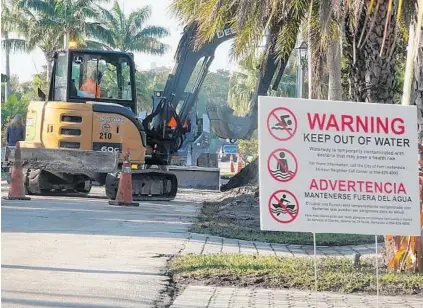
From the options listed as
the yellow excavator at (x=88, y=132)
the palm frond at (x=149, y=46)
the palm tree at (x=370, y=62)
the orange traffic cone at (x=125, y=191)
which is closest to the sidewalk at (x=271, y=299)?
the palm tree at (x=370, y=62)

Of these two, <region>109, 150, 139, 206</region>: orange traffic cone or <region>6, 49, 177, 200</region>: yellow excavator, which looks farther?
<region>6, 49, 177, 200</region>: yellow excavator

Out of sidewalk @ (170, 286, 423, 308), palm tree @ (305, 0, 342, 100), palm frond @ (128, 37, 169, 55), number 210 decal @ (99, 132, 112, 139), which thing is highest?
palm frond @ (128, 37, 169, 55)

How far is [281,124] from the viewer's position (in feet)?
25.5

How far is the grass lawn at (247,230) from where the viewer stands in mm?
15047

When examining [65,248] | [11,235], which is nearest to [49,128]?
[11,235]

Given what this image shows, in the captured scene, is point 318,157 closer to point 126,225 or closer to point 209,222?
point 126,225

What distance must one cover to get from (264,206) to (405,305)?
207cm

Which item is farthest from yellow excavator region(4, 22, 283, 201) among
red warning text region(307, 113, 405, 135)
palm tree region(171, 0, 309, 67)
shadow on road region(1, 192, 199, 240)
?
red warning text region(307, 113, 405, 135)

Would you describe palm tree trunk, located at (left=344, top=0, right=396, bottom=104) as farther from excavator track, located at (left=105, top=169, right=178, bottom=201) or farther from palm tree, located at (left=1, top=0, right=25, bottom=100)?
palm tree, located at (left=1, top=0, right=25, bottom=100)

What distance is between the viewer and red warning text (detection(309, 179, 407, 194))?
25.5ft

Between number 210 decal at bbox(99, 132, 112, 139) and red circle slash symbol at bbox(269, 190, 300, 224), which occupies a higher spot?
number 210 decal at bbox(99, 132, 112, 139)

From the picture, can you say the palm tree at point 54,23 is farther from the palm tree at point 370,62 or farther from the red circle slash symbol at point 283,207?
the red circle slash symbol at point 283,207

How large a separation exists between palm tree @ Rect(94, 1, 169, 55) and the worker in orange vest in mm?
40502

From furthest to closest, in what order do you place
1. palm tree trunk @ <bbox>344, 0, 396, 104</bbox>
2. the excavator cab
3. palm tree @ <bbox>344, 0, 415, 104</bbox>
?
the excavator cab → palm tree trunk @ <bbox>344, 0, 396, 104</bbox> → palm tree @ <bbox>344, 0, 415, 104</bbox>
